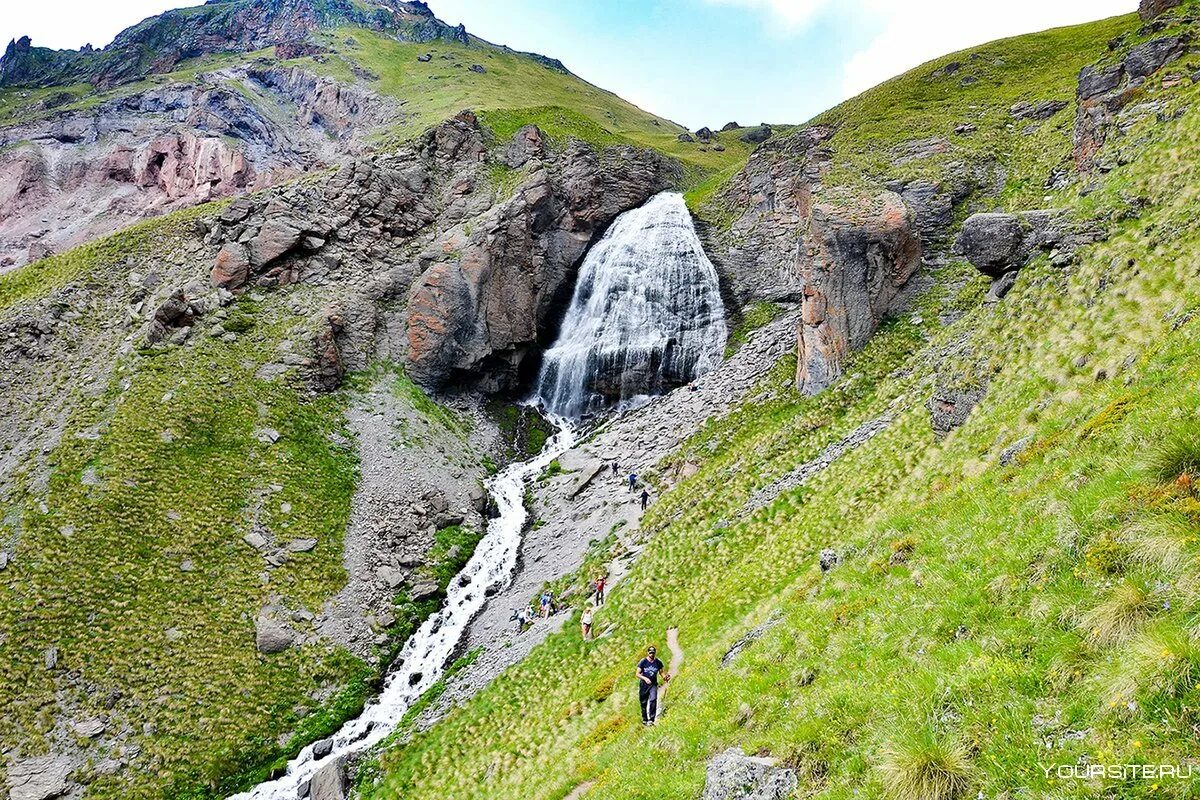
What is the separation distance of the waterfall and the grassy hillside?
61.3 feet

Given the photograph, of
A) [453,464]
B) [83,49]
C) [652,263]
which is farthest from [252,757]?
[83,49]

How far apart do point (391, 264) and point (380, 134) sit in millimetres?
64144

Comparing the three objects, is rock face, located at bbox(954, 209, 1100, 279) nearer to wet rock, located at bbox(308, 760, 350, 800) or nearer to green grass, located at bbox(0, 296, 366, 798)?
wet rock, located at bbox(308, 760, 350, 800)

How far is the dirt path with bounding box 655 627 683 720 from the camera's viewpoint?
52.9 ft

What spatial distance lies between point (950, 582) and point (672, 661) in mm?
11149

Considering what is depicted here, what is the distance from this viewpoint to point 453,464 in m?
46.3

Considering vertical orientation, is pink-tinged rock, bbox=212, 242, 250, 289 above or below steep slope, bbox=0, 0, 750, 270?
below

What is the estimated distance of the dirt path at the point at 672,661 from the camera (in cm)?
1611

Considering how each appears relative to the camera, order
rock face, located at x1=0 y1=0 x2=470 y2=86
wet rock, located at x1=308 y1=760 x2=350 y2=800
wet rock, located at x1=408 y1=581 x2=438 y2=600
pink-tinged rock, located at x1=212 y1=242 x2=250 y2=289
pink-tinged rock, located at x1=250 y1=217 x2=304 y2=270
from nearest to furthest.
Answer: wet rock, located at x1=308 y1=760 x2=350 y2=800
wet rock, located at x1=408 y1=581 x2=438 y2=600
pink-tinged rock, located at x1=212 y1=242 x2=250 y2=289
pink-tinged rock, located at x1=250 y1=217 x2=304 y2=270
rock face, located at x1=0 y1=0 x2=470 y2=86

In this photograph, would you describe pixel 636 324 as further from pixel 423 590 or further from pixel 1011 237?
pixel 1011 237

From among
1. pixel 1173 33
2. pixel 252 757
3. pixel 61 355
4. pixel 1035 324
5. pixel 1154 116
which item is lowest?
pixel 252 757

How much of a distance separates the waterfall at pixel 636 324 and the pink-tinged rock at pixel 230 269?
94.1ft

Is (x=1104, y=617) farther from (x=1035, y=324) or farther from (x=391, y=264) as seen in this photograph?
(x=391, y=264)

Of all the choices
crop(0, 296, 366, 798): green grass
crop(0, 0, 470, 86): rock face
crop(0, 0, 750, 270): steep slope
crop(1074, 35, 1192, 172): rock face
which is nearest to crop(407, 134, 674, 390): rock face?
crop(0, 296, 366, 798): green grass
